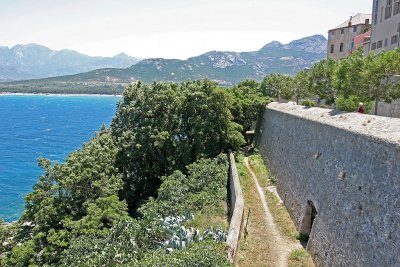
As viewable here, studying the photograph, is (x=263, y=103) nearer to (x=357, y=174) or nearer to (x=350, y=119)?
(x=350, y=119)

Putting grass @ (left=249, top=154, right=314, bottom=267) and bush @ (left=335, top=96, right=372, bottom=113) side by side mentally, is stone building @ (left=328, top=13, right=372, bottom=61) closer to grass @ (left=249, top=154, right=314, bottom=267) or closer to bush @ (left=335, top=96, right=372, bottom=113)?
grass @ (left=249, top=154, right=314, bottom=267)

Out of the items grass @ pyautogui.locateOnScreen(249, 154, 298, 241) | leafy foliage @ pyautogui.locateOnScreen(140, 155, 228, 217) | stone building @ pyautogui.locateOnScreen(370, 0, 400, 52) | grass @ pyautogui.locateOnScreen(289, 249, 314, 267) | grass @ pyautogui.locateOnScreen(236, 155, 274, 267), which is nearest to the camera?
grass @ pyautogui.locateOnScreen(236, 155, 274, 267)

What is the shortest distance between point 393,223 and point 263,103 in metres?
35.8

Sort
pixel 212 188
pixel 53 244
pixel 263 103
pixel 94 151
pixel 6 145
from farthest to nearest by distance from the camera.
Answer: pixel 6 145, pixel 263 103, pixel 94 151, pixel 212 188, pixel 53 244

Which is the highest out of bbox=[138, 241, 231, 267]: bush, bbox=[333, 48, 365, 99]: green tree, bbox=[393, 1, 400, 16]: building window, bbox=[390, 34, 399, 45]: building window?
bbox=[393, 1, 400, 16]: building window

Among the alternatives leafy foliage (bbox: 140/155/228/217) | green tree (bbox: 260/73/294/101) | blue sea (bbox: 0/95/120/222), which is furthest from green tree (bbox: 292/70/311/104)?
blue sea (bbox: 0/95/120/222)

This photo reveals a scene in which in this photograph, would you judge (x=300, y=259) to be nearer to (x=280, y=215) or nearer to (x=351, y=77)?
(x=280, y=215)

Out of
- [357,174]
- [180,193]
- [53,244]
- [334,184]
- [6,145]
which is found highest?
[357,174]

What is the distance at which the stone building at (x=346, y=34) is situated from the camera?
193 ft

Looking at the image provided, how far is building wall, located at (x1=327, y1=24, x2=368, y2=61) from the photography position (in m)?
59.0

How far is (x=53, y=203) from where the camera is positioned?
28625 millimetres

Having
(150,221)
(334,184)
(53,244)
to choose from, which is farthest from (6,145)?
(334,184)

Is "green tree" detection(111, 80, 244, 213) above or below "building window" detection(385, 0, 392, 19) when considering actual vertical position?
below

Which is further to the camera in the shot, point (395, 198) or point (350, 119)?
point (350, 119)
